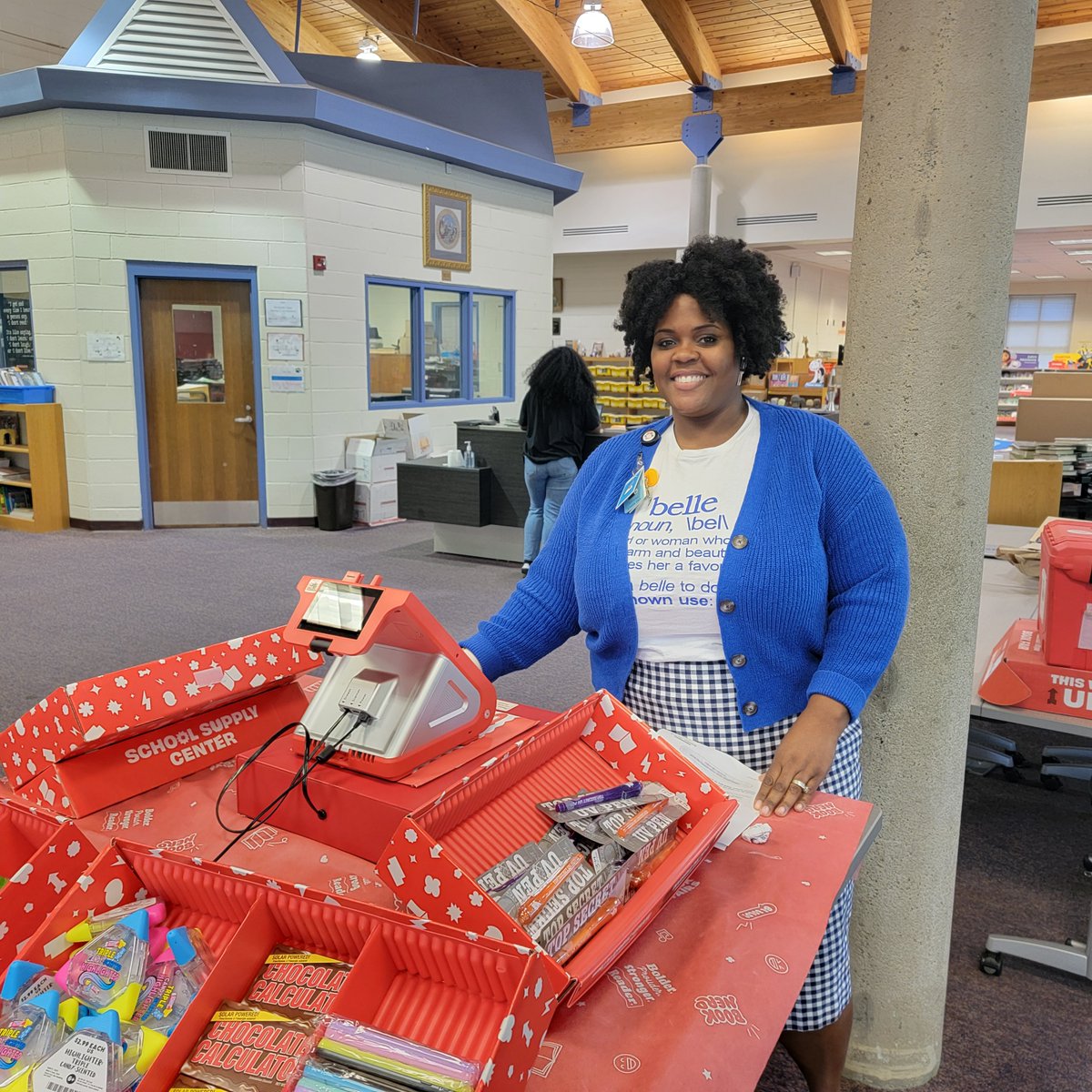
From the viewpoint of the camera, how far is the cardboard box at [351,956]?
807 mm

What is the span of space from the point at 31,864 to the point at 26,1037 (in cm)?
22

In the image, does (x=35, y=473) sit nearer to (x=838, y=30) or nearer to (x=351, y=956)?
(x=351, y=956)

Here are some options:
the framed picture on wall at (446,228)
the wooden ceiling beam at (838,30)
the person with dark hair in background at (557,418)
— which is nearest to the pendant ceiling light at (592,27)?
the framed picture on wall at (446,228)

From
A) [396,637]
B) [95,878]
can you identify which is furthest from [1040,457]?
[95,878]

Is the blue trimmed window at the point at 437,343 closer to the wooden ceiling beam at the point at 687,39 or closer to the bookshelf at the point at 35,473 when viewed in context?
the bookshelf at the point at 35,473

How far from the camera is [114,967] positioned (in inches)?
36.4

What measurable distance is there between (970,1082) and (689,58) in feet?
34.8

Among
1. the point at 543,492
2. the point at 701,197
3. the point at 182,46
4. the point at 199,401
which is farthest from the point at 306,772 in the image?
the point at 701,197

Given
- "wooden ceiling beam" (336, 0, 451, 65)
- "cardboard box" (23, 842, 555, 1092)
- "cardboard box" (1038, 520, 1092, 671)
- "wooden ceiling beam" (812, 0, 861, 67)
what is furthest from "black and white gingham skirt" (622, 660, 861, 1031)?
"wooden ceiling beam" (336, 0, 451, 65)

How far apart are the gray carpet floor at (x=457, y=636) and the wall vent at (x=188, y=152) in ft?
9.25

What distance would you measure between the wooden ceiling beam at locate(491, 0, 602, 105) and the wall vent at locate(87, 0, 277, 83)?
3657 millimetres

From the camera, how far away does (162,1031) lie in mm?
874

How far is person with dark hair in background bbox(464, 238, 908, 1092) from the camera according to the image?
4.64 ft

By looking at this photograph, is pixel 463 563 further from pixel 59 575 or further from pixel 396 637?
pixel 396 637
